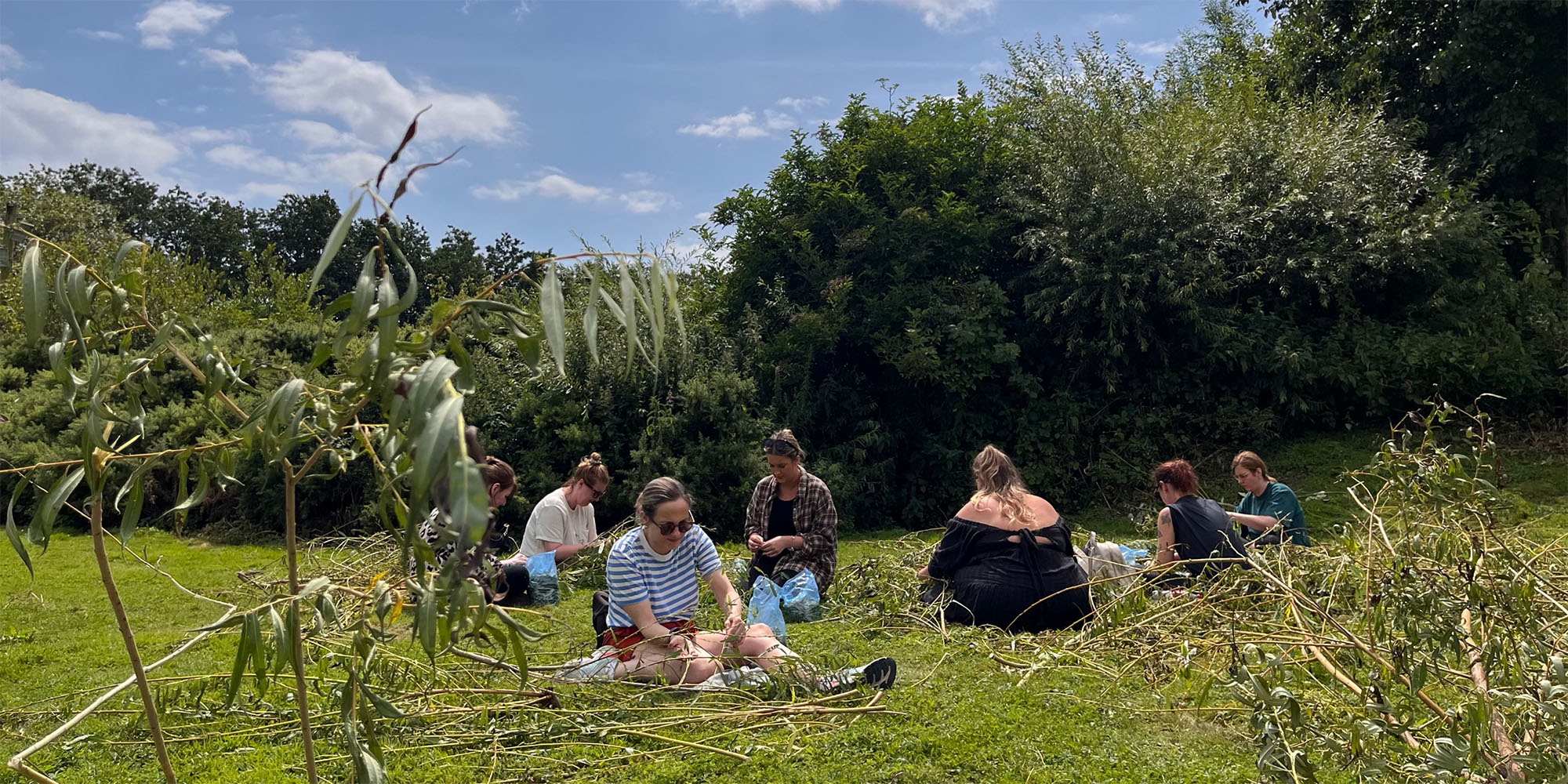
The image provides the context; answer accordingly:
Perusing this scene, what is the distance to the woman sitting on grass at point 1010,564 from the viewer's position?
598 centimetres

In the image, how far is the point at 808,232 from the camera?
528 inches

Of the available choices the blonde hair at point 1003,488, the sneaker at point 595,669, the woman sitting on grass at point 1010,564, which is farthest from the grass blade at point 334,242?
Result: the blonde hair at point 1003,488

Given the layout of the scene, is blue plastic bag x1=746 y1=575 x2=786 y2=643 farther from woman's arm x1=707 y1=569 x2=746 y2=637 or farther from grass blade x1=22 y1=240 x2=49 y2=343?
grass blade x1=22 y1=240 x2=49 y2=343

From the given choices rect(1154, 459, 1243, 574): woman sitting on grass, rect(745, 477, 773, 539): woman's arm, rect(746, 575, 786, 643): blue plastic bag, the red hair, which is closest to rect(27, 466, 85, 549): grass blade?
rect(746, 575, 786, 643): blue plastic bag

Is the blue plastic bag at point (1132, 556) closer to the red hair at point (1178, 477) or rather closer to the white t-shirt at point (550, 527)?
the red hair at point (1178, 477)

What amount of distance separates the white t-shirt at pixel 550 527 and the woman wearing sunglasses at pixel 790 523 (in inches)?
55.9

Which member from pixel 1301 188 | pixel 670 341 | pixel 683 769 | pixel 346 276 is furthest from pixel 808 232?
pixel 346 276

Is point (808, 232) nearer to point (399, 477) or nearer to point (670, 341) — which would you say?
point (670, 341)

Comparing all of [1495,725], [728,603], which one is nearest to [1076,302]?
[728,603]

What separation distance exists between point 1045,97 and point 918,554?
8815mm

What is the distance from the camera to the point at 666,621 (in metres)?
5.05

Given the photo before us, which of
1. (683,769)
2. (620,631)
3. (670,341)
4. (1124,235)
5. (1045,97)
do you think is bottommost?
(683,769)

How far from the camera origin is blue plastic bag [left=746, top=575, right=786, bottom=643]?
5746 millimetres

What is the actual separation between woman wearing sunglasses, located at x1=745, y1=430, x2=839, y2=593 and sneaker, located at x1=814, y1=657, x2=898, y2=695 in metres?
2.14
